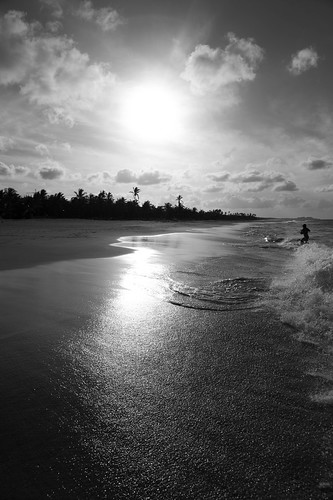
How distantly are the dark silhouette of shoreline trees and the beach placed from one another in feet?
203

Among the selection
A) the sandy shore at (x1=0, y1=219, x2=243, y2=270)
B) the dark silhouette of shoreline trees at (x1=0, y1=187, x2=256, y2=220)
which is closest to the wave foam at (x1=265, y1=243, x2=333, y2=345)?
the sandy shore at (x1=0, y1=219, x2=243, y2=270)

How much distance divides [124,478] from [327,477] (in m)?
1.23

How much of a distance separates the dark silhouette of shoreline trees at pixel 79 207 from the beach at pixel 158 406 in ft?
203

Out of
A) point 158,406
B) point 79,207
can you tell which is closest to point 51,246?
point 158,406

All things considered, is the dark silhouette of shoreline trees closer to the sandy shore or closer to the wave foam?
the sandy shore

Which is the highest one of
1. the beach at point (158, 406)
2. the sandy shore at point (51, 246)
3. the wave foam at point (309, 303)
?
the sandy shore at point (51, 246)

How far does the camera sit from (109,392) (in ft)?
8.47

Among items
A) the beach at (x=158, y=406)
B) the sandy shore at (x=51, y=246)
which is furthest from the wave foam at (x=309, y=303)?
the sandy shore at (x=51, y=246)

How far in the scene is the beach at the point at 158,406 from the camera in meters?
1.73

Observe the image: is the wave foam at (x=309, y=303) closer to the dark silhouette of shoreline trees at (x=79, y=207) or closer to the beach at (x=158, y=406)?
the beach at (x=158, y=406)

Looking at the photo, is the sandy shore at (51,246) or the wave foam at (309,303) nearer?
the wave foam at (309,303)

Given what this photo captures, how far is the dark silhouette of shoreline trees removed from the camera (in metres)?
58.8

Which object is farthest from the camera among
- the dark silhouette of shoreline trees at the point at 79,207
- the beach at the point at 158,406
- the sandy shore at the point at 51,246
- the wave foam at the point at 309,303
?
the dark silhouette of shoreline trees at the point at 79,207

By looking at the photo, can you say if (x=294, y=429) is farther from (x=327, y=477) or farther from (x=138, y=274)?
(x=138, y=274)
